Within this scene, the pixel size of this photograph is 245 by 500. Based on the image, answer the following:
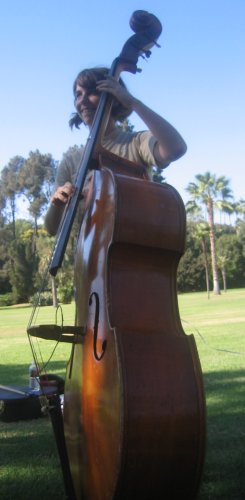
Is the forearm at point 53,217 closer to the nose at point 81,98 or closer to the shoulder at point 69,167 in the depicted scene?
the shoulder at point 69,167

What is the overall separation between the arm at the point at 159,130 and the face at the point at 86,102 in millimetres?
288

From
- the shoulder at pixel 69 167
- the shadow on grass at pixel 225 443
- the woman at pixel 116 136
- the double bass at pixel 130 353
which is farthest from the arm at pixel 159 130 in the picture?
the shadow on grass at pixel 225 443

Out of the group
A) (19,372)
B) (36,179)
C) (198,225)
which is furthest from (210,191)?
(19,372)

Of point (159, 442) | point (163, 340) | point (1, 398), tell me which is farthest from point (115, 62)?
point (1, 398)

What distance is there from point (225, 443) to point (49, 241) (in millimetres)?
48540

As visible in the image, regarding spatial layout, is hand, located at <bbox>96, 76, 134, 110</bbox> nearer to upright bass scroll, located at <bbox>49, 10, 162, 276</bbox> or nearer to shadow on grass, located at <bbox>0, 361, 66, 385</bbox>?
upright bass scroll, located at <bbox>49, 10, 162, 276</bbox>

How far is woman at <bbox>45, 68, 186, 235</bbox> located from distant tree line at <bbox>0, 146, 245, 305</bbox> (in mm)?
42304

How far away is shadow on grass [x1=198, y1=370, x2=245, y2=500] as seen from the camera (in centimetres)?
282

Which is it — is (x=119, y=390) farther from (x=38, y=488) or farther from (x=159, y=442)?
(x=38, y=488)

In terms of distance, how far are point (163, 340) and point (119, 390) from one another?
0.99ft

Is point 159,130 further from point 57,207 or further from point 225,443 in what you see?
point 225,443

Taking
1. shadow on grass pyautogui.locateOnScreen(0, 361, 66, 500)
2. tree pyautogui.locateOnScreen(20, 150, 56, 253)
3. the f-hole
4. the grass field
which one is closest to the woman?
the f-hole

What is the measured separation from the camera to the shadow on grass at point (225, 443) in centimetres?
282

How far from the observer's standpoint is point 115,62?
9.72ft
